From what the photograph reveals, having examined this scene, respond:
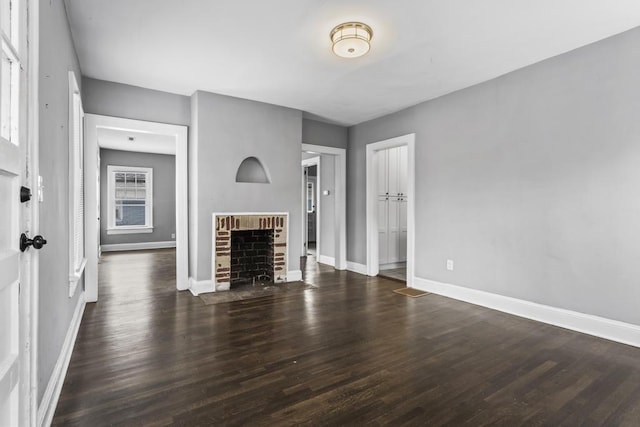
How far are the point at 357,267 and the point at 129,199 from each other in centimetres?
661

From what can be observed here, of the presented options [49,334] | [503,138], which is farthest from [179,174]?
[503,138]

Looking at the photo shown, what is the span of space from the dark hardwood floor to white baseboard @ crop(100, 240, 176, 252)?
5.49m

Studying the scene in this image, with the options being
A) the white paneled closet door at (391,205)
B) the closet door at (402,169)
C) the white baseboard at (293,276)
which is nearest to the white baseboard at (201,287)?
the white baseboard at (293,276)

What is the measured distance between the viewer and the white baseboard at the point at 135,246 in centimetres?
849

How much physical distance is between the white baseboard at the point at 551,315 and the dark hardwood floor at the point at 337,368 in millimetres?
116

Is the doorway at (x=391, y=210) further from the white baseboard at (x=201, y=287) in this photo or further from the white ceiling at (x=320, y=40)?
the white baseboard at (x=201, y=287)

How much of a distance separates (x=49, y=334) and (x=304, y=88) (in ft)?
11.6

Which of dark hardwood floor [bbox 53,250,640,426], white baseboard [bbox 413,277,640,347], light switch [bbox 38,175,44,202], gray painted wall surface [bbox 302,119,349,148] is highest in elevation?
gray painted wall surface [bbox 302,119,349,148]

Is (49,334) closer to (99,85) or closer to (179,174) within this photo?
(179,174)

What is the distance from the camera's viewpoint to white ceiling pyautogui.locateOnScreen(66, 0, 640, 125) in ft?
8.36

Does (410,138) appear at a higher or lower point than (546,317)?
higher

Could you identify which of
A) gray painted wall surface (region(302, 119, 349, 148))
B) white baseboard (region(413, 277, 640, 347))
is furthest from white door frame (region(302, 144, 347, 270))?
white baseboard (region(413, 277, 640, 347))

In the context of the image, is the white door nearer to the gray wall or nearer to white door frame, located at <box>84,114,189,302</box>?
white door frame, located at <box>84,114,189,302</box>

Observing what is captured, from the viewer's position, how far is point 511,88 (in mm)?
3682
